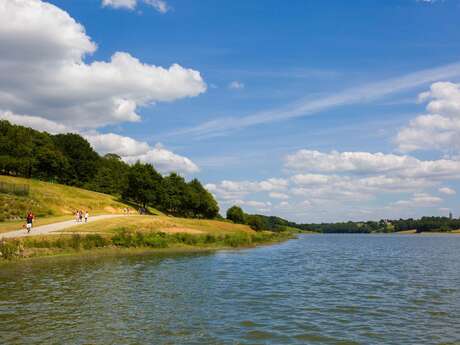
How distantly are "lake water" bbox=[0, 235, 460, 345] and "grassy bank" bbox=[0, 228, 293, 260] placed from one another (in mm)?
4728

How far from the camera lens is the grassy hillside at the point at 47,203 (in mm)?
67619

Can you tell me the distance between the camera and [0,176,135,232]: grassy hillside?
67.6 metres

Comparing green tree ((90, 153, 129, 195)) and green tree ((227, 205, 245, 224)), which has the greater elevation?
green tree ((90, 153, 129, 195))

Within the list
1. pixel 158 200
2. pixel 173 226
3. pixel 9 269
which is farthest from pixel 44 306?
pixel 158 200

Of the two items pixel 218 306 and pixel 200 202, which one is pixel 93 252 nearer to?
pixel 218 306

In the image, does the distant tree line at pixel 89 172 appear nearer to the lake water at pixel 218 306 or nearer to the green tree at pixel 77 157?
the green tree at pixel 77 157

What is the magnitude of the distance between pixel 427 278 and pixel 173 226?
46027mm

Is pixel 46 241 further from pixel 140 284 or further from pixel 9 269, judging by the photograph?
pixel 140 284

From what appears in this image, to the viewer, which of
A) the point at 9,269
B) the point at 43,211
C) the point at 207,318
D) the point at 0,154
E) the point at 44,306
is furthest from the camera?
the point at 0,154

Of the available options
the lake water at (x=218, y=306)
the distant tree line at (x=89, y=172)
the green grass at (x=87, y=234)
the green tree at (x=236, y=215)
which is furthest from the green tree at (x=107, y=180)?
the lake water at (x=218, y=306)

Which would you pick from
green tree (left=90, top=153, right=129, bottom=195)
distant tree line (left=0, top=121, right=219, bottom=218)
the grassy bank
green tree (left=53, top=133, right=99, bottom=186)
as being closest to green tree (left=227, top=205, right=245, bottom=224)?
distant tree line (left=0, top=121, right=219, bottom=218)

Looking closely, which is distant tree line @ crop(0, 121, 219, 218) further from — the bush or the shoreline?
the bush

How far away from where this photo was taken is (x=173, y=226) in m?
71.9

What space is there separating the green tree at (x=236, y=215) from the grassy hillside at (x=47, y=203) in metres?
74.8
